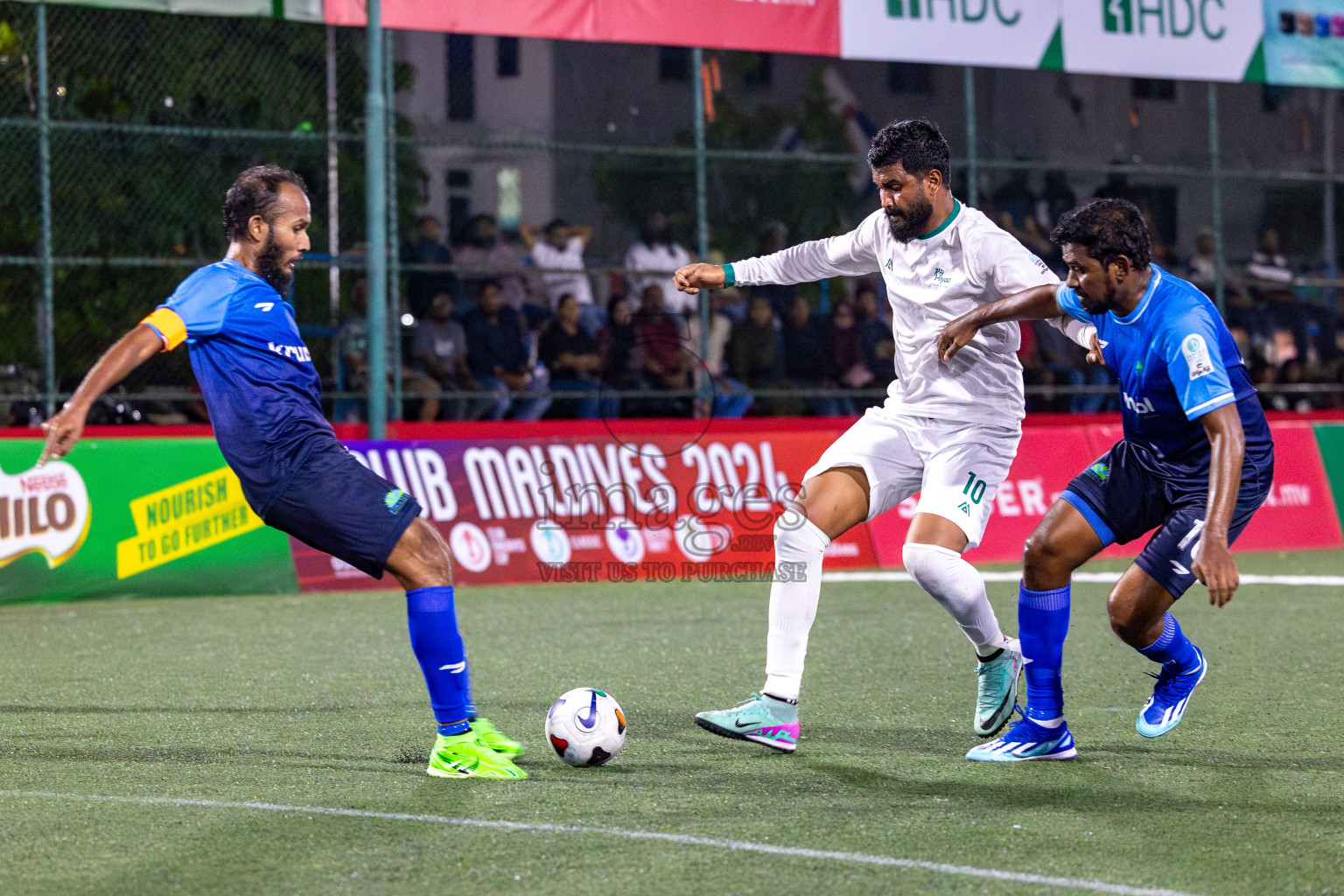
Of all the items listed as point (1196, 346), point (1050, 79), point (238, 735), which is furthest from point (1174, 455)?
point (1050, 79)

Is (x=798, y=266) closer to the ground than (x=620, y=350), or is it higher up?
closer to the ground

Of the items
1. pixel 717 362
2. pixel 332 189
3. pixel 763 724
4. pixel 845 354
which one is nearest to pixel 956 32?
pixel 845 354

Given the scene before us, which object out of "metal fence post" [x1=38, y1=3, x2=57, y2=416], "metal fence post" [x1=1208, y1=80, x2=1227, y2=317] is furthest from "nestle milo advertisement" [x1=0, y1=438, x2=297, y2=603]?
"metal fence post" [x1=1208, y1=80, x2=1227, y2=317]

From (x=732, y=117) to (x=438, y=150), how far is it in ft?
26.6

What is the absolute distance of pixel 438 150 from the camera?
61.5 ft

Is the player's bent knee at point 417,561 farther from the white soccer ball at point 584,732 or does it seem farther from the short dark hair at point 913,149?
the short dark hair at point 913,149

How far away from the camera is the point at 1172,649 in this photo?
590cm

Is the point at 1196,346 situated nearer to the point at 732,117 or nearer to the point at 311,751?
the point at 311,751

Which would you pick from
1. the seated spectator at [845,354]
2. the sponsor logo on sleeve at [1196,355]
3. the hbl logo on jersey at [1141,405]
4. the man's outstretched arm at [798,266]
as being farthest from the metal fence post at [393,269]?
Answer: the sponsor logo on sleeve at [1196,355]

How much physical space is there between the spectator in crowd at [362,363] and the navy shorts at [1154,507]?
9.36 meters

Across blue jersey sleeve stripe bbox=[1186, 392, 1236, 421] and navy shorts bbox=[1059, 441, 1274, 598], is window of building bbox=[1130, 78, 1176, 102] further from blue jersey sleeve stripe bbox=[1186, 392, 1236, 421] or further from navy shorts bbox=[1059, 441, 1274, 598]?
blue jersey sleeve stripe bbox=[1186, 392, 1236, 421]

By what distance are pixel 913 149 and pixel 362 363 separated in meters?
9.76

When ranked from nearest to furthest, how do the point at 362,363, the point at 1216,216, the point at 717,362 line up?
1. the point at 362,363
2. the point at 717,362
3. the point at 1216,216

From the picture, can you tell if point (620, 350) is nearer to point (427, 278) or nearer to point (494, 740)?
point (427, 278)
